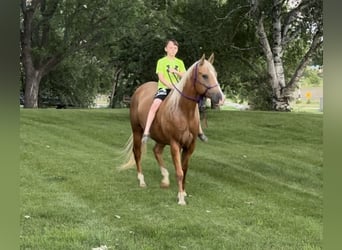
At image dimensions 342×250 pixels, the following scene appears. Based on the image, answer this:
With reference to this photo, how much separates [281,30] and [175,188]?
3.56m

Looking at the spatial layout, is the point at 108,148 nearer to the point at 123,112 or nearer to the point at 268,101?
the point at 123,112

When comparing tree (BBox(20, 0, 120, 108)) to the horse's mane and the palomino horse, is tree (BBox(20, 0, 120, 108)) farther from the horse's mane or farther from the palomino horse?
the horse's mane

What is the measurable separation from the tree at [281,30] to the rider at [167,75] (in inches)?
98.8

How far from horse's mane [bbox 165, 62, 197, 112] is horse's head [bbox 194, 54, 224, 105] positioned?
0.13 m

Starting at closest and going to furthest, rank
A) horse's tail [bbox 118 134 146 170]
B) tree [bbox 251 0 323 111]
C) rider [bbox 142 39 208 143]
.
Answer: rider [bbox 142 39 208 143] < horse's tail [bbox 118 134 146 170] < tree [bbox 251 0 323 111]

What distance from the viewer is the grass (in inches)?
123

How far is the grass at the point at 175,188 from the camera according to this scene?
10.3ft

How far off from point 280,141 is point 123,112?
2.79m

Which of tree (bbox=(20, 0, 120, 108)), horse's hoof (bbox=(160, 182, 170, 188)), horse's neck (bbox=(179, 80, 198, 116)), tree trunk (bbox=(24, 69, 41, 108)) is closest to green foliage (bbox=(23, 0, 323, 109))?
tree (bbox=(20, 0, 120, 108))

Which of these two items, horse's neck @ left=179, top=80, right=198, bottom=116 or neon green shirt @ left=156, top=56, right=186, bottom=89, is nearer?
horse's neck @ left=179, top=80, right=198, bottom=116

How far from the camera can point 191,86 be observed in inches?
154

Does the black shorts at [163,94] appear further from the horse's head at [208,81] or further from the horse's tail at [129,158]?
the horse's tail at [129,158]

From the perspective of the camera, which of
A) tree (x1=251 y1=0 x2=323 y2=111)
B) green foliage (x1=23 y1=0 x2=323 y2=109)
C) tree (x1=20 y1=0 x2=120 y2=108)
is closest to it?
green foliage (x1=23 y1=0 x2=323 y2=109)
